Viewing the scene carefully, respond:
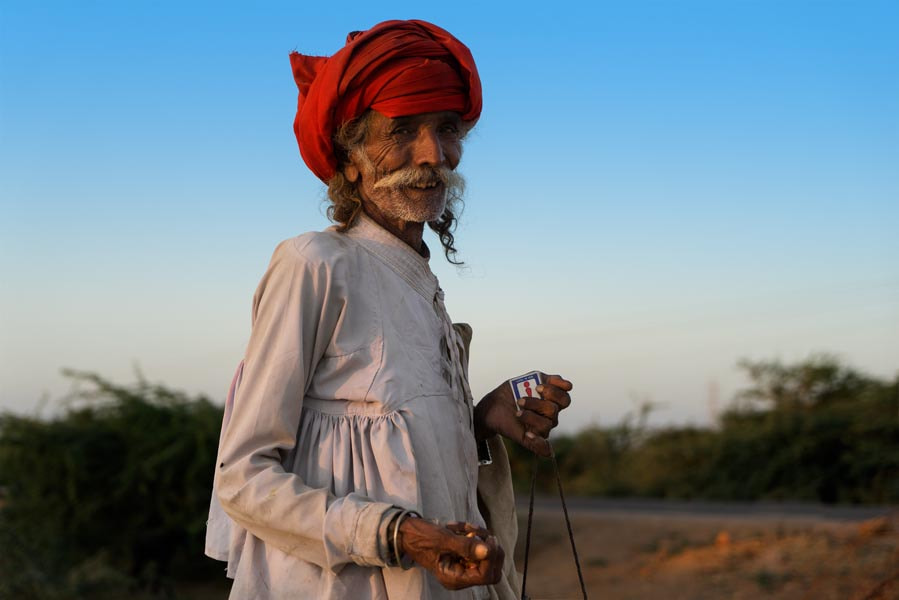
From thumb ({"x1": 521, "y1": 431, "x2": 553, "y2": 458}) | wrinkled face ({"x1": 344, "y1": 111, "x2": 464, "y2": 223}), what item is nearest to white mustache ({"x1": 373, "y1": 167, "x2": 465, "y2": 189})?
wrinkled face ({"x1": 344, "y1": 111, "x2": 464, "y2": 223})

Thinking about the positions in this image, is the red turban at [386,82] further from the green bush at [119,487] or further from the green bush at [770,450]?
the green bush at [770,450]

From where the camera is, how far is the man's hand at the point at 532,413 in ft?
8.01

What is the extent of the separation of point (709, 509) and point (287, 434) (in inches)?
484

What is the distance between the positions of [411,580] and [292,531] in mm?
290

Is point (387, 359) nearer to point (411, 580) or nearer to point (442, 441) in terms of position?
point (442, 441)

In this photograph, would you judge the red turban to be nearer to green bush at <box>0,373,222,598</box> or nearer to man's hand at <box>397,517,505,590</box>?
man's hand at <box>397,517,505,590</box>

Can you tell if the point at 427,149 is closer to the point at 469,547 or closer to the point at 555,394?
the point at 555,394

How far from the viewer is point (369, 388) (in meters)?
2.22

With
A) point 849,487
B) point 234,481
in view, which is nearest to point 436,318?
point 234,481

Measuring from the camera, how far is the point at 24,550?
8.38 metres

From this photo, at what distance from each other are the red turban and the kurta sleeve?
13.7 inches

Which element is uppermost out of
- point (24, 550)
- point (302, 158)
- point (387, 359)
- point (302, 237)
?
point (302, 158)

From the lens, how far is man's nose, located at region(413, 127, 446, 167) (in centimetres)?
243

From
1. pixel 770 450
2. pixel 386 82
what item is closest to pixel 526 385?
pixel 386 82
